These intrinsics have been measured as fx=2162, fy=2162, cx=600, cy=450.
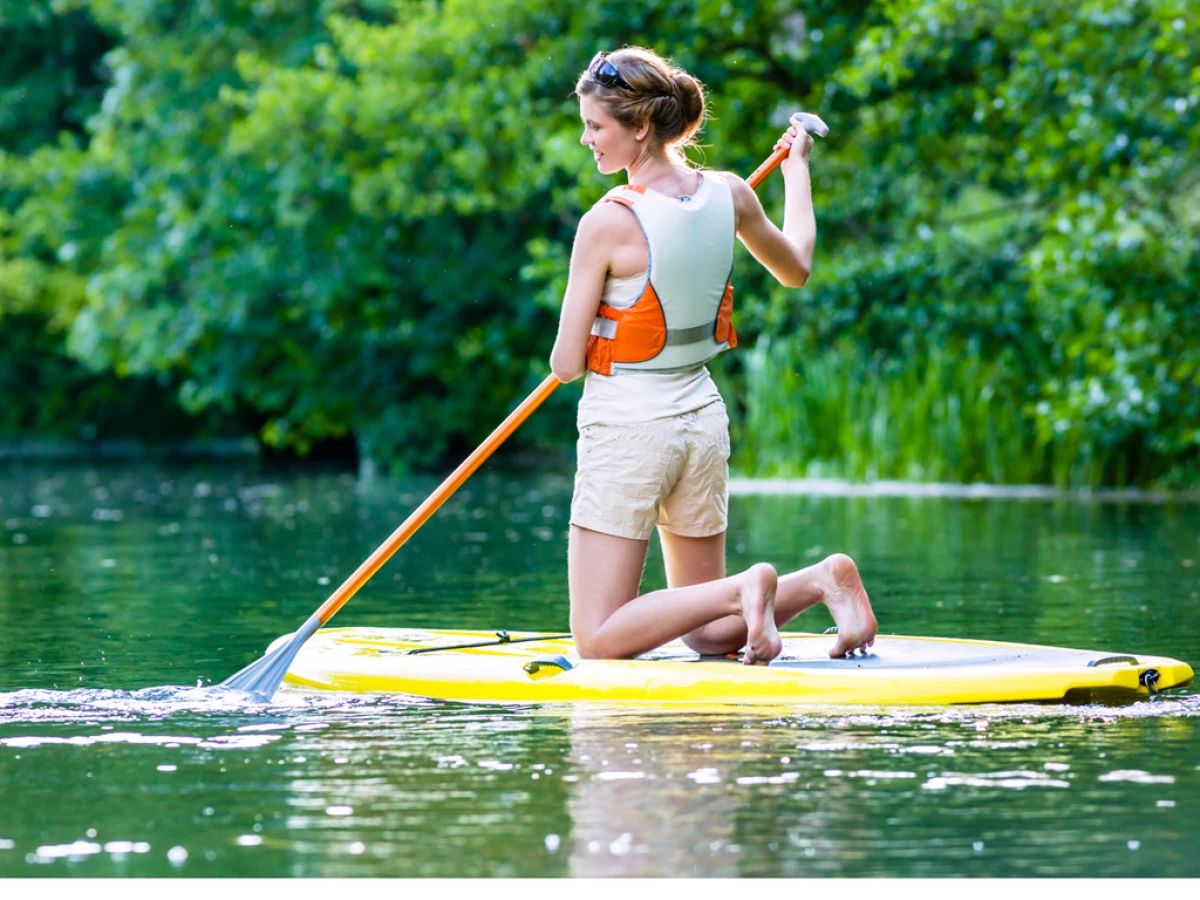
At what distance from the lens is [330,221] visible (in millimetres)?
22031

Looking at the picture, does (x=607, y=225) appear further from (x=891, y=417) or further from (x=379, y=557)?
(x=891, y=417)

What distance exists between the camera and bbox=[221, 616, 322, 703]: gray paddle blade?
531 centimetres

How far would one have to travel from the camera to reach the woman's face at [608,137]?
503 cm

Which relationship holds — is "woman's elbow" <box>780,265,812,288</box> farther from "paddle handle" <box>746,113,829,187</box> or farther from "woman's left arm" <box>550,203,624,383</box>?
"woman's left arm" <box>550,203,624,383</box>

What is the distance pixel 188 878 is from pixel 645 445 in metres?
2.06

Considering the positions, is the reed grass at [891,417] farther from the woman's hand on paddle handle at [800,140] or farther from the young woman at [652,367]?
the young woman at [652,367]

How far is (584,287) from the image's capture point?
4980 millimetres

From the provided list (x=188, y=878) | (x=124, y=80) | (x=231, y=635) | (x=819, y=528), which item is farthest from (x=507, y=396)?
(x=188, y=878)

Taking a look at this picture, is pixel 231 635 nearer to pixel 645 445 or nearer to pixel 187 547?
pixel 645 445

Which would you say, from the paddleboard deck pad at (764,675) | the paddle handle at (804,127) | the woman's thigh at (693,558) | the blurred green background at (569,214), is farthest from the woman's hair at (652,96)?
the blurred green background at (569,214)

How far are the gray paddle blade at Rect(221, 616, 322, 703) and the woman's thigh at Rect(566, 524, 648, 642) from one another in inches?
30.4

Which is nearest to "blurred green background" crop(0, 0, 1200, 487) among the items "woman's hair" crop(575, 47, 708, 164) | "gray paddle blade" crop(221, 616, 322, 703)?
"woman's hair" crop(575, 47, 708, 164)

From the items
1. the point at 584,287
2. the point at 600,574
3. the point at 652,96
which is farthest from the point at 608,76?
the point at 600,574
